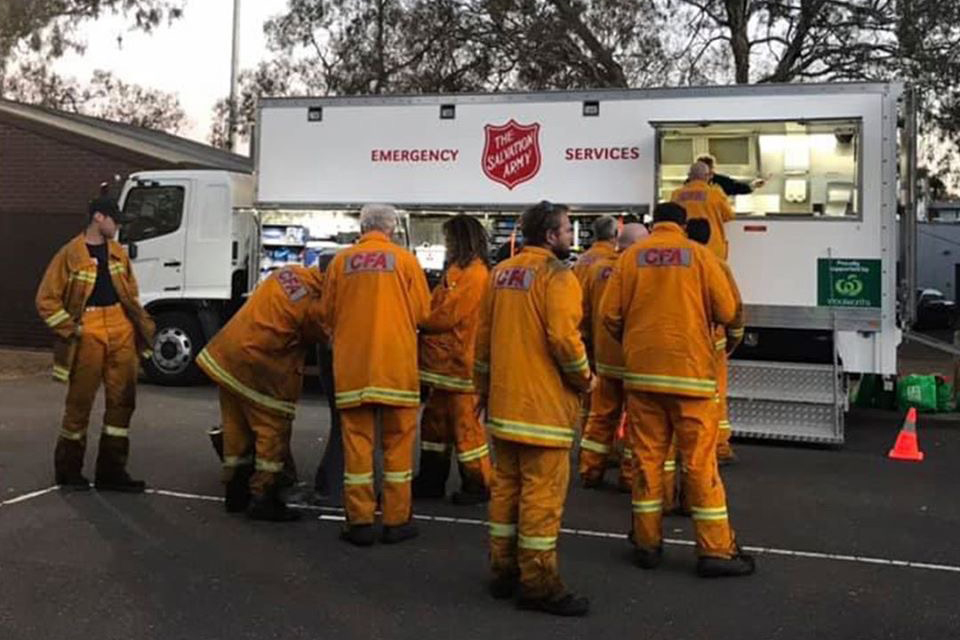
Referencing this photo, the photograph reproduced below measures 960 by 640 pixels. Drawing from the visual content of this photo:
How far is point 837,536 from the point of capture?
5.90 m

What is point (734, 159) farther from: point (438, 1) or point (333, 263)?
point (438, 1)

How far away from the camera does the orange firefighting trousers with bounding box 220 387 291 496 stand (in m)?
5.82

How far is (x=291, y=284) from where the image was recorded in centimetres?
584

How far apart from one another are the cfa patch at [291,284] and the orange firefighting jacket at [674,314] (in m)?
1.92

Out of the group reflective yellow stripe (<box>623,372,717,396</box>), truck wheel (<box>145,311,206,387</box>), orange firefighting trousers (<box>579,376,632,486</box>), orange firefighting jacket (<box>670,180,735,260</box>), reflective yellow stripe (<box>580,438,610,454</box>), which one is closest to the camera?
reflective yellow stripe (<box>623,372,717,396</box>)

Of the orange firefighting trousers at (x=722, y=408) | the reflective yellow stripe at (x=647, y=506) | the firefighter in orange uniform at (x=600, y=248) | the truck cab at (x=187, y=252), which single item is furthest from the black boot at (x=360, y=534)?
the truck cab at (x=187, y=252)

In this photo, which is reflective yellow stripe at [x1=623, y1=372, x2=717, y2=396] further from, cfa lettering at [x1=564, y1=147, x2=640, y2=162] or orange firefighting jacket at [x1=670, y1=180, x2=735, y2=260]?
cfa lettering at [x1=564, y1=147, x2=640, y2=162]

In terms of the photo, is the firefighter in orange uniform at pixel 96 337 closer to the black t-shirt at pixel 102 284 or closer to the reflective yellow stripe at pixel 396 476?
the black t-shirt at pixel 102 284

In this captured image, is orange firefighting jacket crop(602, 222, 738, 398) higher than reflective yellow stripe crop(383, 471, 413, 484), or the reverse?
orange firefighting jacket crop(602, 222, 738, 398)

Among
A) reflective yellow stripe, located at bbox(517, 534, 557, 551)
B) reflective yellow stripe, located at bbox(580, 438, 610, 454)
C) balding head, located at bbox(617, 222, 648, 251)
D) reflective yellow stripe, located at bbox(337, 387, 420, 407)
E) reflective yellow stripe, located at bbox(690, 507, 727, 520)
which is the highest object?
balding head, located at bbox(617, 222, 648, 251)

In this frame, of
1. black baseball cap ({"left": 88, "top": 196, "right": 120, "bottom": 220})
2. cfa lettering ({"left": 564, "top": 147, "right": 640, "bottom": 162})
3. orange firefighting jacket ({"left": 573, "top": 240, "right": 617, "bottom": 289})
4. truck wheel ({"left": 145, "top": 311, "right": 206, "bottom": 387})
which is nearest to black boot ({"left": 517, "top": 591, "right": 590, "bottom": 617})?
orange firefighting jacket ({"left": 573, "top": 240, "right": 617, "bottom": 289})

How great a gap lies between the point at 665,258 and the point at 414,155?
5.87 metres

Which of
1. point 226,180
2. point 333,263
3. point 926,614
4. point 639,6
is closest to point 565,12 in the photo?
point 639,6

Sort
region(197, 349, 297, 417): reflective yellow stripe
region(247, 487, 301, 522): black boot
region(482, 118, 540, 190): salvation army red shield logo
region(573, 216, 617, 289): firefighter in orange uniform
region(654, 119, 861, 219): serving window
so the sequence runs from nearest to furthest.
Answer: region(197, 349, 297, 417): reflective yellow stripe, region(247, 487, 301, 522): black boot, region(573, 216, 617, 289): firefighter in orange uniform, region(654, 119, 861, 219): serving window, region(482, 118, 540, 190): salvation army red shield logo
